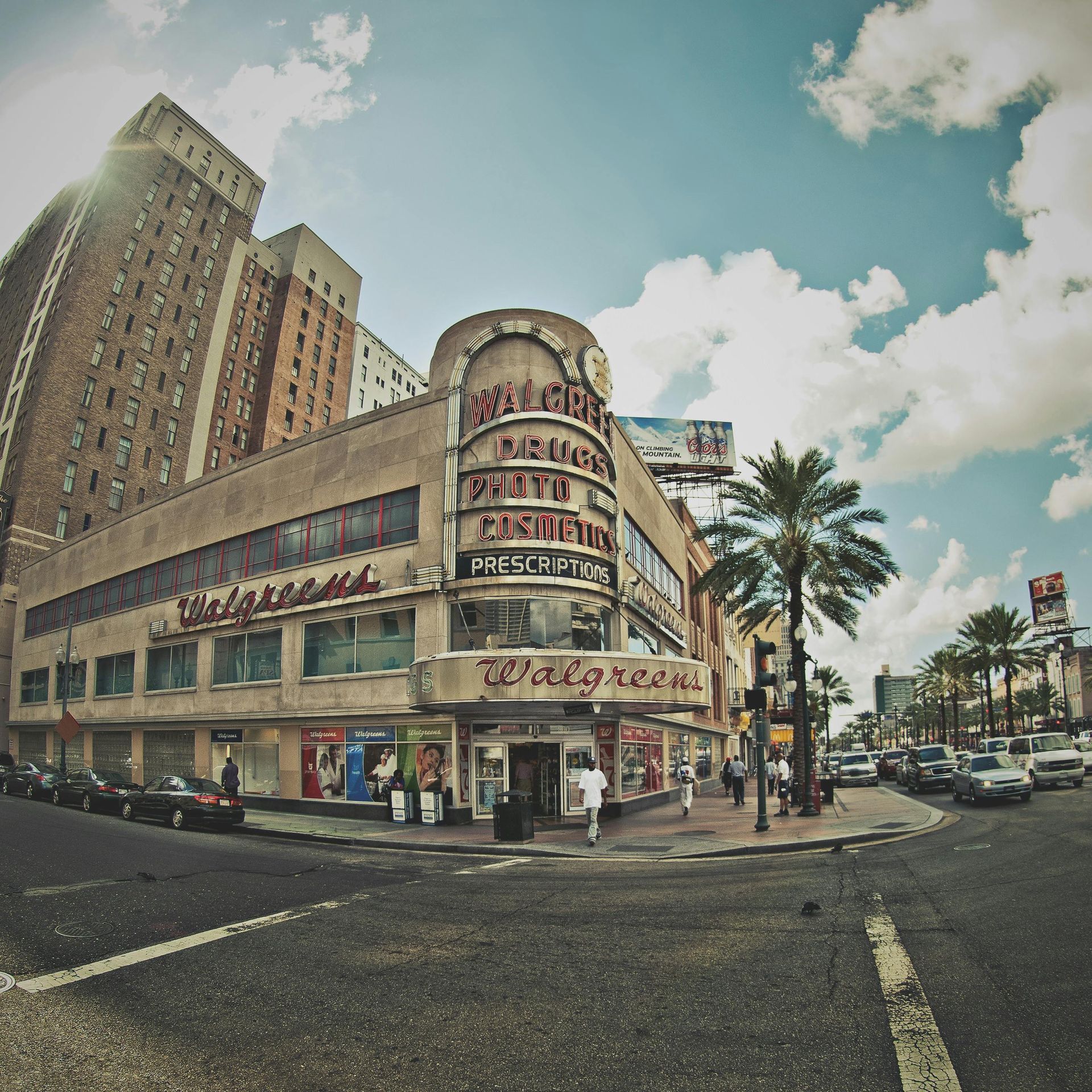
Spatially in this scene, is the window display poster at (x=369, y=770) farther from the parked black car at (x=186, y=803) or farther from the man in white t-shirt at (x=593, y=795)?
the man in white t-shirt at (x=593, y=795)

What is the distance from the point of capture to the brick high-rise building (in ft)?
193

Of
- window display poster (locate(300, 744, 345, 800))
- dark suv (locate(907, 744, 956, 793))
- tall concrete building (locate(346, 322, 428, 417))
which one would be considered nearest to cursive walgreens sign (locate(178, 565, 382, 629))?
window display poster (locate(300, 744, 345, 800))

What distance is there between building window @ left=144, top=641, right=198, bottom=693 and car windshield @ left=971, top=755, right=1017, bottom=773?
30.7m

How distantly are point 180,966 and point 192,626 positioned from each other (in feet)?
92.5

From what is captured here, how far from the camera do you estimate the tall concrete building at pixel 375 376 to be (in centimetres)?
9188

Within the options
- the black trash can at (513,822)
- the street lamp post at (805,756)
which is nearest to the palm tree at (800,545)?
the street lamp post at (805,756)

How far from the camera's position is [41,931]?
29.1ft

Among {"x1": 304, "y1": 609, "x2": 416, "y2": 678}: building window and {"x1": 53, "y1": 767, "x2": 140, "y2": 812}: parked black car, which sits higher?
{"x1": 304, "y1": 609, "x2": 416, "y2": 678}: building window

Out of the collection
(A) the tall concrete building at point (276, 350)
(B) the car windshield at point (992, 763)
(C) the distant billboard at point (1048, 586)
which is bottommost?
(B) the car windshield at point (992, 763)

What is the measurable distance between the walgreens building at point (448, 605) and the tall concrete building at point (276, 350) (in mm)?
43519

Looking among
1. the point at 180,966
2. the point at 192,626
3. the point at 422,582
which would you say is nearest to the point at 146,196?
the point at 192,626

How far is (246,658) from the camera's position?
1202 inches

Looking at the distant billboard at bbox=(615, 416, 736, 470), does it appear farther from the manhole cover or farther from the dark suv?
the manhole cover

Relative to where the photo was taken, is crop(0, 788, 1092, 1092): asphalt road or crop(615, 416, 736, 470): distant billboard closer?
crop(0, 788, 1092, 1092): asphalt road
